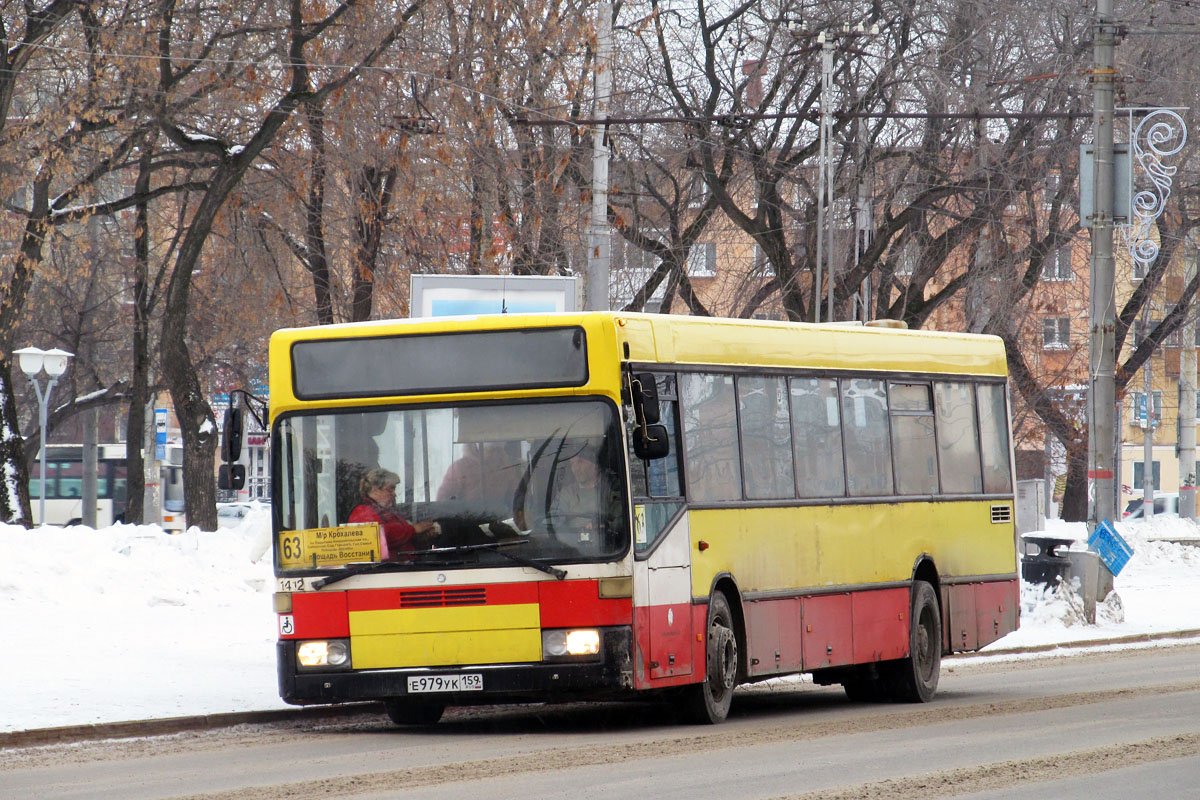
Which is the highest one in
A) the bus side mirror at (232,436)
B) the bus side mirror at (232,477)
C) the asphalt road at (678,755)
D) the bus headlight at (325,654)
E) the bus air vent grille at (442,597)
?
the bus side mirror at (232,436)

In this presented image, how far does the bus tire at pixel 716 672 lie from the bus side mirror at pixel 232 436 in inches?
127

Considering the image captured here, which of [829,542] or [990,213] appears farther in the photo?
[990,213]

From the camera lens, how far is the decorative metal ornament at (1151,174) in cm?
2325

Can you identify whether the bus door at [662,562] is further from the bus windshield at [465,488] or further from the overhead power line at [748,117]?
the overhead power line at [748,117]

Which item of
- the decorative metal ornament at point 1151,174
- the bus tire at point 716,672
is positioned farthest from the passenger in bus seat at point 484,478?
the decorative metal ornament at point 1151,174

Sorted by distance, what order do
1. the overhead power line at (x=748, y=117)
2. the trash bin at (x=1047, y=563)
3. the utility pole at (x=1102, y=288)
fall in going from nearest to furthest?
the overhead power line at (x=748, y=117)
the utility pole at (x=1102, y=288)
the trash bin at (x=1047, y=563)

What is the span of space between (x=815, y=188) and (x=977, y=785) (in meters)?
25.2

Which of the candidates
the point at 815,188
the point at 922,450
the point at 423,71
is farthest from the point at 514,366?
the point at 815,188

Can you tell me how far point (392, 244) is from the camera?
29.2 meters

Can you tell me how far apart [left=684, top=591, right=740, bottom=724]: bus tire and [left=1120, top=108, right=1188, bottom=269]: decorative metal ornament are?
465 inches

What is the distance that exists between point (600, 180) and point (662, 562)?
12.9m

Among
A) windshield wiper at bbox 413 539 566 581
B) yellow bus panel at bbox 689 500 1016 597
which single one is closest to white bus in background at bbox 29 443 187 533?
yellow bus panel at bbox 689 500 1016 597

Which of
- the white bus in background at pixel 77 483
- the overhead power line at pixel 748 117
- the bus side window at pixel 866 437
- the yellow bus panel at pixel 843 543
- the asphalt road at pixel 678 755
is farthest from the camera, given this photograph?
the white bus in background at pixel 77 483

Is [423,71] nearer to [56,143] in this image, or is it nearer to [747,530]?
[56,143]
